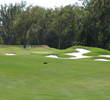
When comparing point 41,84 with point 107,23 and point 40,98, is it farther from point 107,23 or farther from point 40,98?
point 107,23

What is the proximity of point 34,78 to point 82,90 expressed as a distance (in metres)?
2.32

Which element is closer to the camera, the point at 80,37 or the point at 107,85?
the point at 107,85

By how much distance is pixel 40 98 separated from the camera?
19.9ft

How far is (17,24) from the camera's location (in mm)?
64562

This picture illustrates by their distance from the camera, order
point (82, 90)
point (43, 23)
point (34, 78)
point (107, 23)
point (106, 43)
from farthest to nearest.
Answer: point (43, 23)
point (106, 43)
point (107, 23)
point (34, 78)
point (82, 90)

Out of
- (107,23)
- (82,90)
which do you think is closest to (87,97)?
Result: (82,90)

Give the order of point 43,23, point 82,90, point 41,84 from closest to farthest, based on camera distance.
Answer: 1. point 82,90
2. point 41,84
3. point 43,23

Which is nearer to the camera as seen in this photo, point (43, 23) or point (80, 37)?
point (80, 37)

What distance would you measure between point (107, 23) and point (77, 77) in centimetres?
3877

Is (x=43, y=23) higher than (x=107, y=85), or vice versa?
(x=43, y=23)

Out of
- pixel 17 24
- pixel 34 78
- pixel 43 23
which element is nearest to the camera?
pixel 34 78

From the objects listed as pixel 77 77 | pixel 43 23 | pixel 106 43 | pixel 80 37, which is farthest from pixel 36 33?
pixel 77 77

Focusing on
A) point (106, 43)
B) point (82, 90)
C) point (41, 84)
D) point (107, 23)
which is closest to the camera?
point (82, 90)

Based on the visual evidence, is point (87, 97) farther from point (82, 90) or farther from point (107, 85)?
point (107, 85)
